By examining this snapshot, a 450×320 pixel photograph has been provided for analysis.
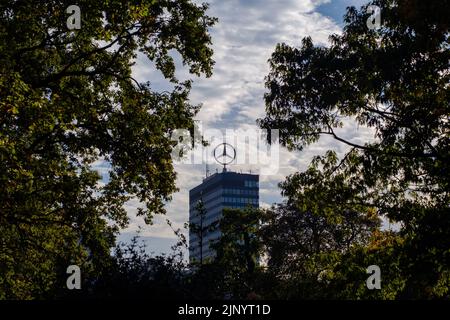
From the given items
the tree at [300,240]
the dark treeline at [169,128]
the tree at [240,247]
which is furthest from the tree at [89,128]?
the tree at [240,247]

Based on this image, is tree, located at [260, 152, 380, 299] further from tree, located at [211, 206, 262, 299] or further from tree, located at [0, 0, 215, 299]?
tree, located at [0, 0, 215, 299]

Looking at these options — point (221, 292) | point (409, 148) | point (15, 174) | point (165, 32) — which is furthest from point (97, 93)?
point (221, 292)

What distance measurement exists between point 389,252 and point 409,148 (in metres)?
4.29

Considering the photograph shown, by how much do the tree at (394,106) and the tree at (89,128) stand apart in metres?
3.35

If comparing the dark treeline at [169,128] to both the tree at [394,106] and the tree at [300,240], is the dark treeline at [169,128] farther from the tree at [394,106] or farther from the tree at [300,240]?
the tree at [300,240]

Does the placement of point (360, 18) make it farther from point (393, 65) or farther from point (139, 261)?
point (139, 261)

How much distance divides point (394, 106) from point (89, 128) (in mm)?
9393

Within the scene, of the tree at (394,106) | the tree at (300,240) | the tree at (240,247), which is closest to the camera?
the tree at (394,106)

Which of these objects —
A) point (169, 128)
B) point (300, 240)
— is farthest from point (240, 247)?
point (169, 128)

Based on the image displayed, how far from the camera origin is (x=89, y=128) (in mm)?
19375

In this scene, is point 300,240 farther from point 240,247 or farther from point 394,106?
point 394,106

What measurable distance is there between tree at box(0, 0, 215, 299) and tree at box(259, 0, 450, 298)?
335 cm

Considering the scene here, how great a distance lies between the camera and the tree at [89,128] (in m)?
17.8

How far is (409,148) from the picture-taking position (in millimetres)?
17797
